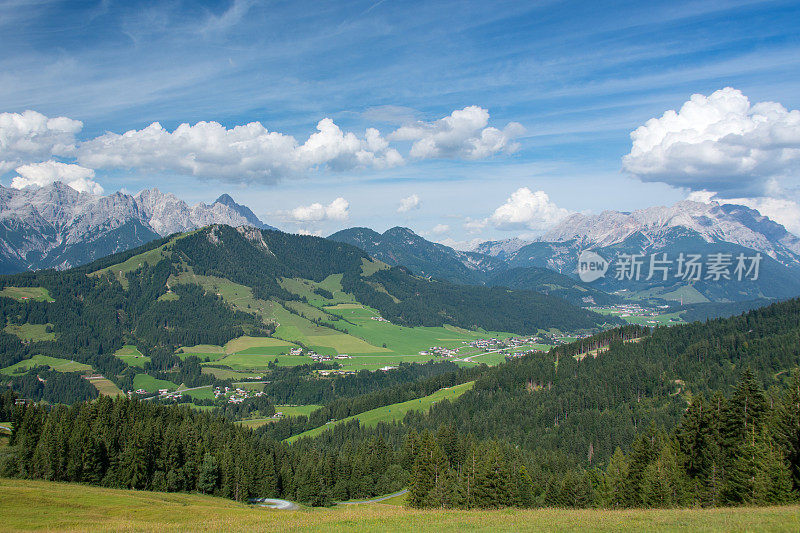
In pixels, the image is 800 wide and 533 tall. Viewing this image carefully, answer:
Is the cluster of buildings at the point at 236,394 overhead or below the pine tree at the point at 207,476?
below

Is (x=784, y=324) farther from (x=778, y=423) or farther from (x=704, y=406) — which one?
(x=778, y=423)

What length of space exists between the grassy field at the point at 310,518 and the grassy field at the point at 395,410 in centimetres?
9337

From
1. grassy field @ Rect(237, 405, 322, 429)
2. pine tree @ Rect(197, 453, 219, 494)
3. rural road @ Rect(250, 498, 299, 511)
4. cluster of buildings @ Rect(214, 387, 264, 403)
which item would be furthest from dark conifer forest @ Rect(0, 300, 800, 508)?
cluster of buildings @ Rect(214, 387, 264, 403)

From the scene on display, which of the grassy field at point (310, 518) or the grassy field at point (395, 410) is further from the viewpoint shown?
the grassy field at point (395, 410)

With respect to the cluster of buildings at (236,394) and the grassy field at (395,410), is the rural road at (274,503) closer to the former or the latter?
the grassy field at (395,410)

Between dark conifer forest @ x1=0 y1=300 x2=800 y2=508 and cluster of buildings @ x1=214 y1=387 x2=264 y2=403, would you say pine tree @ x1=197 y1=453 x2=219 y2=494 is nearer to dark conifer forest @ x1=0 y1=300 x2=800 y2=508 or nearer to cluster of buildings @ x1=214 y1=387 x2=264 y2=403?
dark conifer forest @ x1=0 y1=300 x2=800 y2=508

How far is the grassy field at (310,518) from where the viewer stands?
28.5m

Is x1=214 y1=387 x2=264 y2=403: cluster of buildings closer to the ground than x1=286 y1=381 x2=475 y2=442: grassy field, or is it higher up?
closer to the ground

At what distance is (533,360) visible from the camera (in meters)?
178

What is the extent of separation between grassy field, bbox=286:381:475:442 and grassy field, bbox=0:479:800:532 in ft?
306

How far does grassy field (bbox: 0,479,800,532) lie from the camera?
28547 mm

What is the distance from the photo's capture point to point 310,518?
4066cm

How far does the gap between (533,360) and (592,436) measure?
59.1m

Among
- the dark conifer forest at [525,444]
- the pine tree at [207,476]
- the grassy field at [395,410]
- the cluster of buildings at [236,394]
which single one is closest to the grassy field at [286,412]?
the cluster of buildings at [236,394]
